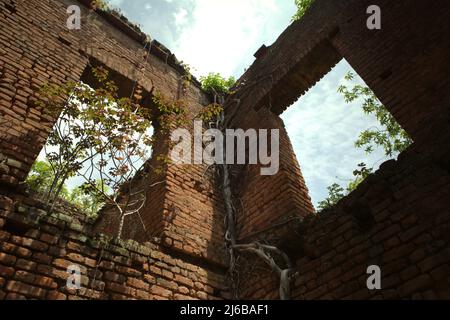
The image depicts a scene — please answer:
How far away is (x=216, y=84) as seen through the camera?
26.2ft

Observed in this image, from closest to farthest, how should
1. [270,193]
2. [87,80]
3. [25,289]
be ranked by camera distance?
[25,289], [270,193], [87,80]

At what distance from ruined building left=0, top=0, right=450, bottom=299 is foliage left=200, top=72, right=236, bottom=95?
1353 mm

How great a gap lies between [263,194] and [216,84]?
3.77 metres

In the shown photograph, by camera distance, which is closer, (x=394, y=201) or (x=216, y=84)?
(x=394, y=201)

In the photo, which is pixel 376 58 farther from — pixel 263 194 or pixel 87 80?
pixel 87 80

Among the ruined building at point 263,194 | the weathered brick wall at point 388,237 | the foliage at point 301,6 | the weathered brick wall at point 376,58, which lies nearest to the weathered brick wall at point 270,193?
the ruined building at point 263,194

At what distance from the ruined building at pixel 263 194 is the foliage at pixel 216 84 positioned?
1.35 m

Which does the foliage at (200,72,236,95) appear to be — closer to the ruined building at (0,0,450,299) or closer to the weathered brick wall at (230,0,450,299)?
the ruined building at (0,0,450,299)

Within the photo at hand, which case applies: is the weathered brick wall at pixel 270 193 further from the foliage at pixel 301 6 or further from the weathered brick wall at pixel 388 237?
the foliage at pixel 301 6

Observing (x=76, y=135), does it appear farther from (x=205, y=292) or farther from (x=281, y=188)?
(x=281, y=188)

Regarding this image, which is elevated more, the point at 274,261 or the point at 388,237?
the point at 274,261

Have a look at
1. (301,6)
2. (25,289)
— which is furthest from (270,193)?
(301,6)

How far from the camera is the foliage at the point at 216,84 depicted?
Answer: 312 inches
